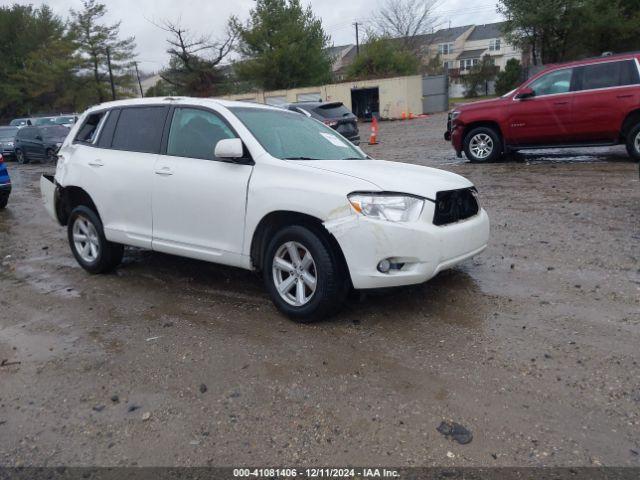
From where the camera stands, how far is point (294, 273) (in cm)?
445

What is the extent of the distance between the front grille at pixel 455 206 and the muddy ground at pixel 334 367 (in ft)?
2.38

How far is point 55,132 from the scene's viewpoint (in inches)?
838

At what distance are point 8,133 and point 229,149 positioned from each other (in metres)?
24.7

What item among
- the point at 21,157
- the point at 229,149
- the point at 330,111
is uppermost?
the point at 330,111

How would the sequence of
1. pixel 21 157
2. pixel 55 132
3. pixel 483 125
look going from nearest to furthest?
pixel 483 125
pixel 55 132
pixel 21 157

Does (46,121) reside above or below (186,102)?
above

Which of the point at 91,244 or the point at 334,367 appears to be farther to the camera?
the point at 91,244

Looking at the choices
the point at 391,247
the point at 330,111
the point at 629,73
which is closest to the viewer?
the point at 391,247

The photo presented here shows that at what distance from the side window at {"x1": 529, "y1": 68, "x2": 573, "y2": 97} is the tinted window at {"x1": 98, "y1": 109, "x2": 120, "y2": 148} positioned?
8488 mm

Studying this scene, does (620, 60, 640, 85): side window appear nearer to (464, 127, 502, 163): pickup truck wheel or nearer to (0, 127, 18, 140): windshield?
(464, 127, 502, 163): pickup truck wheel

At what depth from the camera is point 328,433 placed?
3.04 metres

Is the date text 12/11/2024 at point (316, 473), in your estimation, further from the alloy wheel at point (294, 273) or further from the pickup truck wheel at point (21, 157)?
the pickup truck wheel at point (21, 157)

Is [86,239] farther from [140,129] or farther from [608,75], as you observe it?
[608,75]

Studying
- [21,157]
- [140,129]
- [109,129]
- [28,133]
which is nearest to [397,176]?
[140,129]
